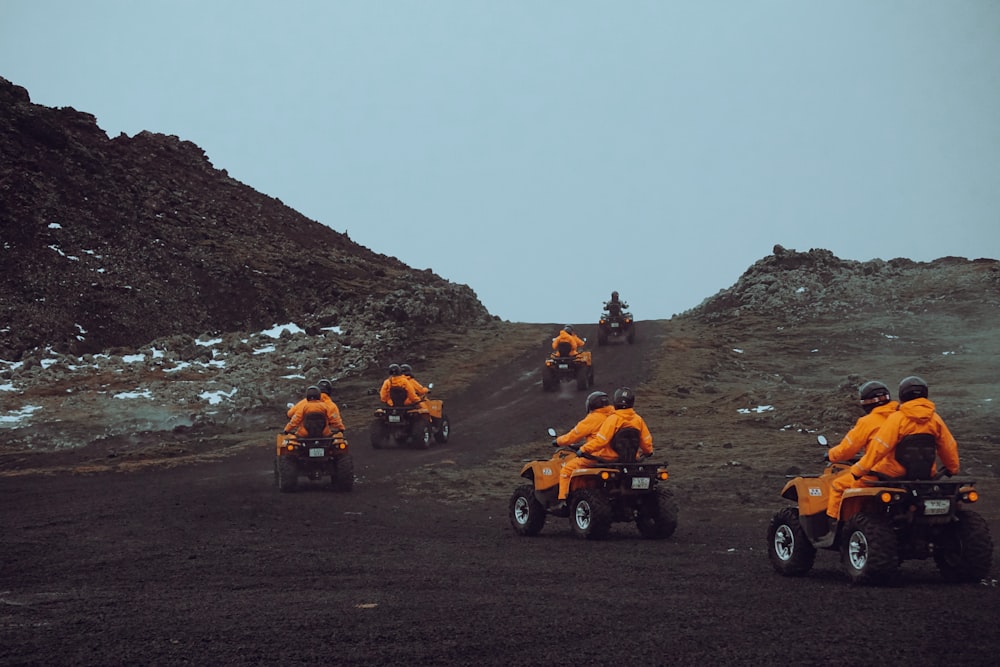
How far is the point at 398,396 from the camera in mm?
27172

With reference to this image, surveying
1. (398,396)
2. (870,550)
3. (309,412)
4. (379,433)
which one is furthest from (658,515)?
(379,433)

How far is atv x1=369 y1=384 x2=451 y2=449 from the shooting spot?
2698cm

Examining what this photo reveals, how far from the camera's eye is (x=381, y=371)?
43.6m

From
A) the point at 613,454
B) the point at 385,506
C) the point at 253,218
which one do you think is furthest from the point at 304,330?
the point at 613,454

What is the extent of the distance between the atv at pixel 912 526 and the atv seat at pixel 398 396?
694 inches

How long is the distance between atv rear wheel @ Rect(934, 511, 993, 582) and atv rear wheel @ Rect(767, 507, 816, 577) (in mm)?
1261

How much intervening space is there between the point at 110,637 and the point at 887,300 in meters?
52.9

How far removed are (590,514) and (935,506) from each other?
4.85 metres

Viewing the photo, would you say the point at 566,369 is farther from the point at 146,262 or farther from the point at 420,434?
the point at 146,262

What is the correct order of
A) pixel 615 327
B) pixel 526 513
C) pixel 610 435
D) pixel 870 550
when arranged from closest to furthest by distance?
1. pixel 870 550
2. pixel 610 435
3. pixel 526 513
4. pixel 615 327

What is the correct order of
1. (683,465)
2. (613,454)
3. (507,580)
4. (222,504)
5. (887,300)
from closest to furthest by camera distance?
(507,580), (613,454), (222,504), (683,465), (887,300)

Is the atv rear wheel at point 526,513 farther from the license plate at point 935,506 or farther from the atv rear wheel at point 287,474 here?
the atv rear wheel at point 287,474

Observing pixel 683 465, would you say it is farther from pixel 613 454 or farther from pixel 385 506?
pixel 613 454

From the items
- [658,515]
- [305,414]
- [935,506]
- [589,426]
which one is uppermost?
[305,414]
